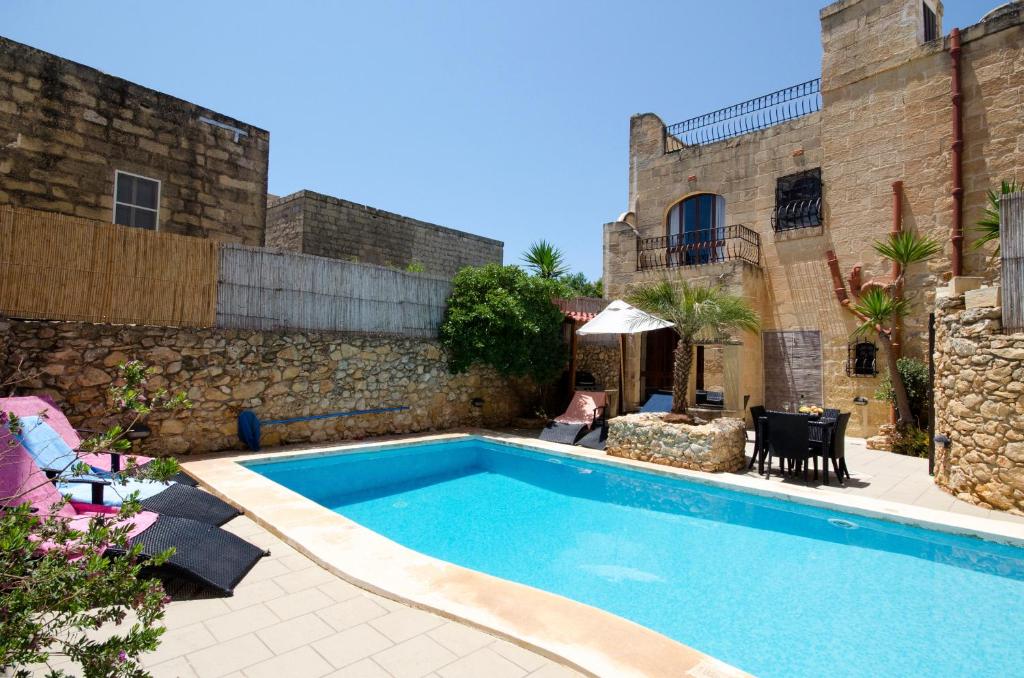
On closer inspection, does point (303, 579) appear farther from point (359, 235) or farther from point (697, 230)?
point (359, 235)

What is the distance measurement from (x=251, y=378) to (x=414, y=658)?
7.48 metres

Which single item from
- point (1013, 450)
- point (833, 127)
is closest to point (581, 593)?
point (1013, 450)

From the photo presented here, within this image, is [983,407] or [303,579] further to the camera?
[983,407]

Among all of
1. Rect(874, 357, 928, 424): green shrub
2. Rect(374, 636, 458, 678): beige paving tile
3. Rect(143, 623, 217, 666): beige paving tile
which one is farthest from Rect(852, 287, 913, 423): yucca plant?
Rect(143, 623, 217, 666): beige paving tile

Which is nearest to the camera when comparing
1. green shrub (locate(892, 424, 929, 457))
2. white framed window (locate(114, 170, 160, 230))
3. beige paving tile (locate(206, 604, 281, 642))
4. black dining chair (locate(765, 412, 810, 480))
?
beige paving tile (locate(206, 604, 281, 642))

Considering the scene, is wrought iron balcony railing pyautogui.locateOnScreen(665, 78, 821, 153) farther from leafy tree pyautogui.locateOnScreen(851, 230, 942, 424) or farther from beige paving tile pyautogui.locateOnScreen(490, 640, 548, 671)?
beige paving tile pyautogui.locateOnScreen(490, 640, 548, 671)

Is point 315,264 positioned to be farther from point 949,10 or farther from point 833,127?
point 949,10

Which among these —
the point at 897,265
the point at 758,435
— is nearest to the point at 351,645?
the point at 758,435

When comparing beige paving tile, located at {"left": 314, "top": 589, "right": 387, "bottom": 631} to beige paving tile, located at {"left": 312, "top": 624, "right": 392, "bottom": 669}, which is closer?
beige paving tile, located at {"left": 312, "top": 624, "right": 392, "bottom": 669}

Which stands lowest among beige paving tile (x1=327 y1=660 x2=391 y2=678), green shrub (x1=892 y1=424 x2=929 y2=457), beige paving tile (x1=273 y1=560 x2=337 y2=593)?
beige paving tile (x1=273 y1=560 x2=337 y2=593)

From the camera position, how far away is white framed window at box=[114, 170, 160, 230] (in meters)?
9.65

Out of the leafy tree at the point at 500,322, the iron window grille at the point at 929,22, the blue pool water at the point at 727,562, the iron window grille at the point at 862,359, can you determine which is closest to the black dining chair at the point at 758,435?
the blue pool water at the point at 727,562

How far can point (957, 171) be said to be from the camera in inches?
440

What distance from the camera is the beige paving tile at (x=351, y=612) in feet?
11.0
